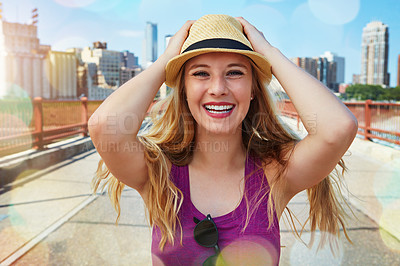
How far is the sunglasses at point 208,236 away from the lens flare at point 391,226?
2.99 meters

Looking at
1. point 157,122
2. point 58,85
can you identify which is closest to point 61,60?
point 58,85

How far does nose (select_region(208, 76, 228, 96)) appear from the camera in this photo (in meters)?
1.68

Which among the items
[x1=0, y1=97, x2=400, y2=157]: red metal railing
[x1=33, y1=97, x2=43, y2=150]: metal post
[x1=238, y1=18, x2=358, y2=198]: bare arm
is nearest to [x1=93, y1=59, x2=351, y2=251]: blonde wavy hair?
[x1=238, y1=18, x2=358, y2=198]: bare arm

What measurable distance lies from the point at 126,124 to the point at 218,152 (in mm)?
605

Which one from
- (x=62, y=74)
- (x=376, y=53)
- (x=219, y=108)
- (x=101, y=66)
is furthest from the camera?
(x=376, y=53)

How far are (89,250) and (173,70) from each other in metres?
2.70

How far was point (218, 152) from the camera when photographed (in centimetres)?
197

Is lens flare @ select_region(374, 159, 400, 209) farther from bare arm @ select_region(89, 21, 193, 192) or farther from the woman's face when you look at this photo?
bare arm @ select_region(89, 21, 193, 192)

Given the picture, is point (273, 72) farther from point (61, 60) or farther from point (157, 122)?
point (61, 60)

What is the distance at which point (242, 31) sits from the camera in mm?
1930

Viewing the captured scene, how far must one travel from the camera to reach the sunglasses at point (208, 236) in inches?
63.2

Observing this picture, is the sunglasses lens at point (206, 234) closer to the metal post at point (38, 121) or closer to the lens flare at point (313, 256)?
the lens flare at point (313, 256)

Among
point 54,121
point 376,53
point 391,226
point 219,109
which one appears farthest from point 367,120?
point 376,53

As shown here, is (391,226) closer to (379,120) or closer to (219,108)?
(219,108)
